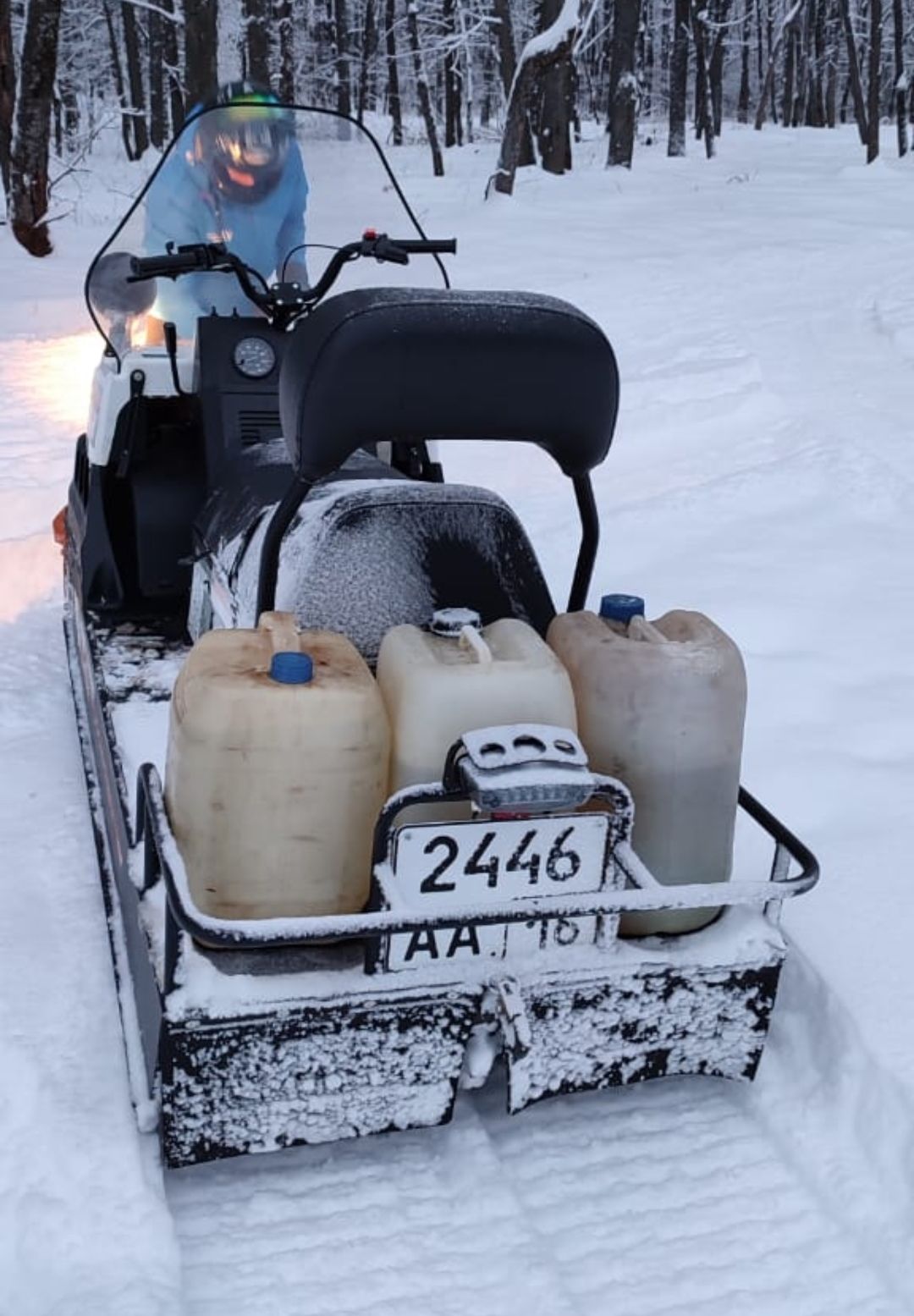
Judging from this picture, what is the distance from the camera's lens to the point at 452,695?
7.15 feet

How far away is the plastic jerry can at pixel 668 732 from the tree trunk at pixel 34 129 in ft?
33.4

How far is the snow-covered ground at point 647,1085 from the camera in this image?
6.64 ft

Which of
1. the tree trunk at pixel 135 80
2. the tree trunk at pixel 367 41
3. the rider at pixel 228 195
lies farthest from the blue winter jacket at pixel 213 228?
the tree trunk at pixel 367 41

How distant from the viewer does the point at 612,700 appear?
2.33m

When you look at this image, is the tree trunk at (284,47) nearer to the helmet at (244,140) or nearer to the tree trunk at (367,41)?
the tree trunk at (367,41)

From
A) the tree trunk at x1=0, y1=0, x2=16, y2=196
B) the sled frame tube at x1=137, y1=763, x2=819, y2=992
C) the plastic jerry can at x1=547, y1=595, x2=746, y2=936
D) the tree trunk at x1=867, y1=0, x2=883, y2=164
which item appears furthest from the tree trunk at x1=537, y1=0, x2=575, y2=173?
the sled frame tube at x1=137, y1=763, x2=819, y2=992

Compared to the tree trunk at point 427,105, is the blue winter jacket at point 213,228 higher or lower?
lower

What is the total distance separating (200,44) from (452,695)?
41.6ft

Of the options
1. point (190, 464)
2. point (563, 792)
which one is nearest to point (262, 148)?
point (190, 464)

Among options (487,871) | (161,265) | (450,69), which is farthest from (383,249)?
(450,69)

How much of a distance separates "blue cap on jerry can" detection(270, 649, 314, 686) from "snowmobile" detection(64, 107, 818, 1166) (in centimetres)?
24

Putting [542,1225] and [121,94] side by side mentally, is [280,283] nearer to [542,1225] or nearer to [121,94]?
[542,1225]

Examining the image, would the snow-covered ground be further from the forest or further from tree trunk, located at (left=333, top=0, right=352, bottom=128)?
tree trunk, located at (left=333, top=0, right=352, bottom=128)

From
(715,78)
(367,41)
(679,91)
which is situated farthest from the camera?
(367,41)
